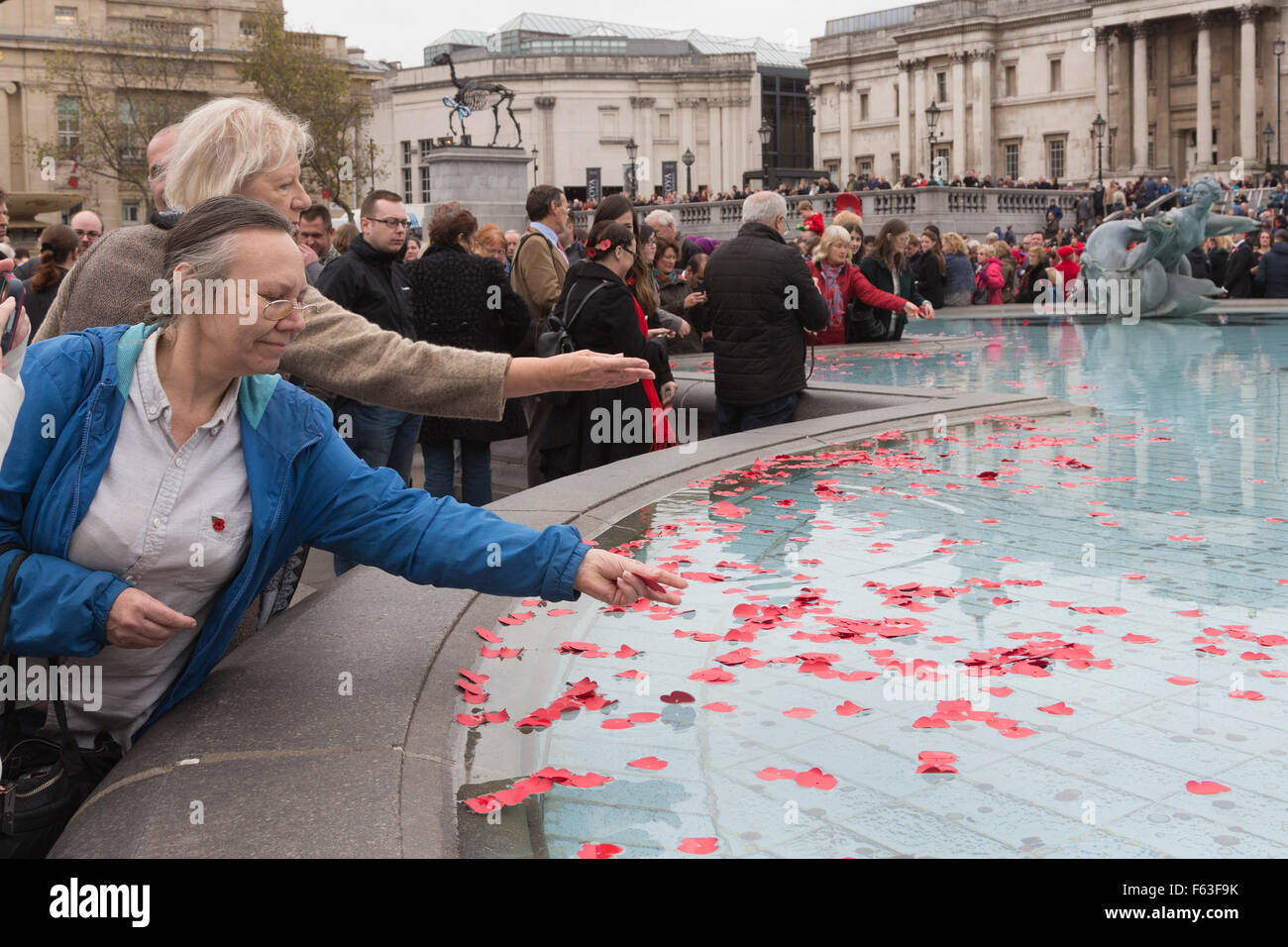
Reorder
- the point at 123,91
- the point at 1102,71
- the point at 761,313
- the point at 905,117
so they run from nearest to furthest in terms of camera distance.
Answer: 1. the point at 761,313
2. the point at 123,91
3. the point at 1102,71
4. the point at 905,117

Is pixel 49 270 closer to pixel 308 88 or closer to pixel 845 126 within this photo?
pixel 308 88

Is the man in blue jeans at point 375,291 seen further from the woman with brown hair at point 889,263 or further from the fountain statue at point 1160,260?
the fountain statue at point 1160,260

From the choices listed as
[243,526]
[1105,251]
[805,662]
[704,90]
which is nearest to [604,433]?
[805,662]

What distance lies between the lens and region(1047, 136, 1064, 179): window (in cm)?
7719

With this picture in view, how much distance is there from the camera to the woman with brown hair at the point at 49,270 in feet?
30.9

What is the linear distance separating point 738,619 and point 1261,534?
2.46 m

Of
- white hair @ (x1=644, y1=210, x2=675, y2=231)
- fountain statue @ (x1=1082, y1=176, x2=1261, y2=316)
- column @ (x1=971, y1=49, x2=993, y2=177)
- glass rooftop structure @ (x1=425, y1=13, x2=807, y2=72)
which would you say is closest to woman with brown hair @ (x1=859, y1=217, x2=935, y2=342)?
white hair @ (x1=644, y1=210, x2=675, y2=231)

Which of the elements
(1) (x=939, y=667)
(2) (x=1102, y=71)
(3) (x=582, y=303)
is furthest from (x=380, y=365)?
(2) (x=1102, y=71)

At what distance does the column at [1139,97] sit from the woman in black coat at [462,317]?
70424 millimetres

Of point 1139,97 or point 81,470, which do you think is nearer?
point 81,470

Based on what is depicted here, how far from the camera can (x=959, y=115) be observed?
80.8 metres

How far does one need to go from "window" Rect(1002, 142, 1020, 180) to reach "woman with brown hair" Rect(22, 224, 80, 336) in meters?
75.4

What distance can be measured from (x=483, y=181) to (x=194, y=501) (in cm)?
2394

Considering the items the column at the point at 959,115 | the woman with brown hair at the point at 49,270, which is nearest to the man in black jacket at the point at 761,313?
the woman with brown hair at the point at 49,270
